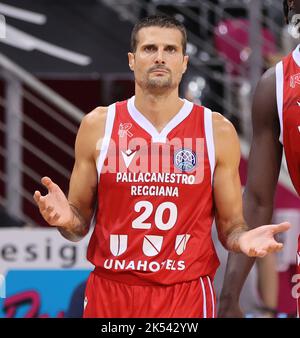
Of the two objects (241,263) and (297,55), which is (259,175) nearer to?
(241,263)

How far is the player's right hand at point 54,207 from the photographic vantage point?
4527 millimetres

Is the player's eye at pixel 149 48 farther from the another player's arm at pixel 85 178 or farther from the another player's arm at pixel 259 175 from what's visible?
the another player's arm at pixel 259 175

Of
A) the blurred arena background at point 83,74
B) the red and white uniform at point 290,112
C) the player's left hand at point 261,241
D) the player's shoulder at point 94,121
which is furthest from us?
the blurred arena background at point 83,74

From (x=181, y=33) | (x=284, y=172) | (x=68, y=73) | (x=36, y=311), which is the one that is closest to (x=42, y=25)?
(x=68, y=73)

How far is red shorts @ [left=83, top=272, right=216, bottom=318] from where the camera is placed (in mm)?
4836

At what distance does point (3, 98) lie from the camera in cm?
990

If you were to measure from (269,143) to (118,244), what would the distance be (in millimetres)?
855

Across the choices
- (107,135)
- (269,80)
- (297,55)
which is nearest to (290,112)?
(269,80)

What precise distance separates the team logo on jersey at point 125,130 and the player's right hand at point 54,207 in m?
0.48

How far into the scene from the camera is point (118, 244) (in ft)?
15.9

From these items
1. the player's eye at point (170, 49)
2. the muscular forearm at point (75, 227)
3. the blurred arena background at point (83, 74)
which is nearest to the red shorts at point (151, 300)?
the muscular forearm at point (75, 227)

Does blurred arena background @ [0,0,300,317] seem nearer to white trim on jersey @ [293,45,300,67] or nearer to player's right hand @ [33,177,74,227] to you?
white trim on jersey @ [293,45,300,67]

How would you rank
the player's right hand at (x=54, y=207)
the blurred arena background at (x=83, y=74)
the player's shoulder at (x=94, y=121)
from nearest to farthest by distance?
the player's right hand at (x=54, y=207) < the player's shoulder at (x=94, y=121) < the blurred arena background at (x=83, y=74)

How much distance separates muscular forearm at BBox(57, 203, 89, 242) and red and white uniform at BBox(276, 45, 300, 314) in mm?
1017
